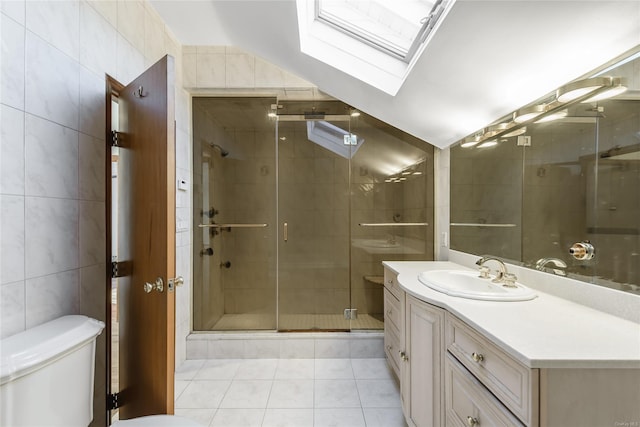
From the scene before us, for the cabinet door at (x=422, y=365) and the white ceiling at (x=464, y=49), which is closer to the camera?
the white ceiling at (x=464, y=49)

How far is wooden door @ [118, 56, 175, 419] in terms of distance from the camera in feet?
3.90

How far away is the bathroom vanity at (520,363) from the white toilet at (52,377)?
3.45 ft

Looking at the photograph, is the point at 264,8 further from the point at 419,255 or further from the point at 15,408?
the point at 419,255

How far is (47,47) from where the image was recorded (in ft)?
3.65

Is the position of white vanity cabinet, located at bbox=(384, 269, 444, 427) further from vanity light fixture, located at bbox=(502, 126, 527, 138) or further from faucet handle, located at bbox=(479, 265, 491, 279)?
vanity light fixture, located at bbox=(502, 126, 527, 138)

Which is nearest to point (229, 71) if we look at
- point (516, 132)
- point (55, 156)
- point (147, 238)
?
point (55, 156)

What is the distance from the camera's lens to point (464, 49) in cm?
120

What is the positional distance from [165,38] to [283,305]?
8.08ft

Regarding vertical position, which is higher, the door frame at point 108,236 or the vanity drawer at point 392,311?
the door frame at point 108,236

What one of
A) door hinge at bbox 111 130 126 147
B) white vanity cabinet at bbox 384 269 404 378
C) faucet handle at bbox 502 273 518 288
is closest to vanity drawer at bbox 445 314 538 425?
faucet handle at bbox 502 273 518 288

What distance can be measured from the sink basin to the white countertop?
2 cm

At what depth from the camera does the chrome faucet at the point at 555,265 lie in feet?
3.80

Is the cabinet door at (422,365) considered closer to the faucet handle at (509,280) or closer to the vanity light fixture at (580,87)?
the faucet handle at (509,280)

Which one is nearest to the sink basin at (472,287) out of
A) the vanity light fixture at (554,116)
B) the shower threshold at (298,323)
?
the vanity light fixture at (554,116)
